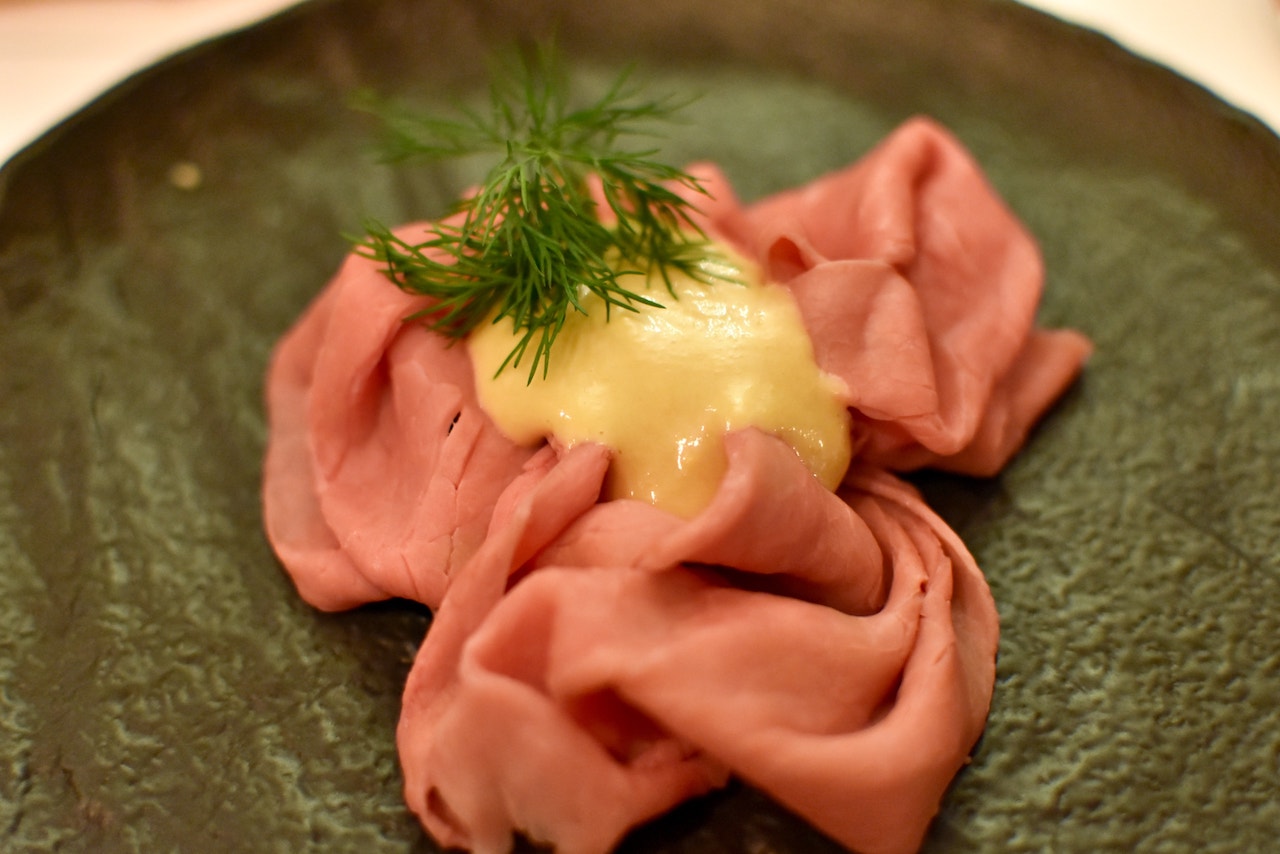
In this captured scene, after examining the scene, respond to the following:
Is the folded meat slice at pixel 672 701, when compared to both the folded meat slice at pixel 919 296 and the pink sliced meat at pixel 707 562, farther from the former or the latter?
the folded meat slice at pixel 919 296

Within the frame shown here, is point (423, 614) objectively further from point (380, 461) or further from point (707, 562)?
point (707, 562)

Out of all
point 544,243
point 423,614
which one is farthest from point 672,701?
point 544,243

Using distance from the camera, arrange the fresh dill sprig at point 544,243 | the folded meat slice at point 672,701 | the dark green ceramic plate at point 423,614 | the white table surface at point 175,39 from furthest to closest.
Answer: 1. the white table surface at point 175,39
2. the fresh dill sprig at point 544,243
3. the dark green ceramic plate at point 423,614
4. the folded meat slice at point 672,701

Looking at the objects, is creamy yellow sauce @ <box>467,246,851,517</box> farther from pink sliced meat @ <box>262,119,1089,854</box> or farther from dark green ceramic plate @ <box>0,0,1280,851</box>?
dark green ceramic plate @ <box>0,0,1280,851</box>

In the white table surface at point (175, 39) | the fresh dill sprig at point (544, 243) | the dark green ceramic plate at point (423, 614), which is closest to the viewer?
the dark green ceramic plate at point (423, 614)

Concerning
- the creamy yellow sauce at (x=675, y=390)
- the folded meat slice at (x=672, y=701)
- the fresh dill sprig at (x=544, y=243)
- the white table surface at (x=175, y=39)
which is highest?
the white table surface at (x=175, y=39)

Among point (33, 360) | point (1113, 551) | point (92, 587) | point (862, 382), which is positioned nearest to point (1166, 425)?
point (1113, 551)

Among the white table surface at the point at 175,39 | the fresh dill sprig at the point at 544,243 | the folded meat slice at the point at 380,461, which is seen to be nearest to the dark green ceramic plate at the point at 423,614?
the folded meat slice at the point at 380,461
